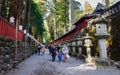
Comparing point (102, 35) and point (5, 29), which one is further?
point (102, 35)

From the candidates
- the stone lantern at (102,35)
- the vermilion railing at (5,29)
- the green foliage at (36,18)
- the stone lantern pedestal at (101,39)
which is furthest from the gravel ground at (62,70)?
the green foliage at (36,18)

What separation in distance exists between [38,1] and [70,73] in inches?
1625

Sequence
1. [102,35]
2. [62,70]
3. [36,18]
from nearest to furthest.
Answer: [62,70], [102,35], [36,18]

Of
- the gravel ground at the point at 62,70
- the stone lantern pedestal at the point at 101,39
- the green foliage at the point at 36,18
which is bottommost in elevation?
the gravel ground at the point at 62,70

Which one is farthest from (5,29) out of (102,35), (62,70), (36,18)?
(36,18)

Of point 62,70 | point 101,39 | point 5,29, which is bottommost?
point 62,70

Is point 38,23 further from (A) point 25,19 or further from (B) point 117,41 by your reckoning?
(B) point 117,41

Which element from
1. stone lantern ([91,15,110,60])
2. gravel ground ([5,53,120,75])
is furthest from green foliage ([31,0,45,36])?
stone lantern ([91,15,110,60])

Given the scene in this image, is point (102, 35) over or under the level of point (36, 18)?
under

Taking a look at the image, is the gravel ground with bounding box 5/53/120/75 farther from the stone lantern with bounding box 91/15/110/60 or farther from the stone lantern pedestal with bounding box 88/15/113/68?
the stone lantern with bounding box 91/15/110/60

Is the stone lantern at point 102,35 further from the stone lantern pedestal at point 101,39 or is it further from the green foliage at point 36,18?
the green foliage at point 36,18

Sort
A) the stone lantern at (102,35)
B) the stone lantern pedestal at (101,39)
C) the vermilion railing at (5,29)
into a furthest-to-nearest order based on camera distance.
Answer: the stone lantern at (102,35) → the stone lantern pedestal at (101,39) → the vermilion railing at (5,29)

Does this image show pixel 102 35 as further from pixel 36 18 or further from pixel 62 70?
pixel 36 18

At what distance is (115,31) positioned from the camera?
16.5 metres
